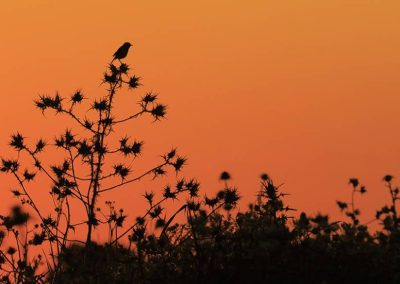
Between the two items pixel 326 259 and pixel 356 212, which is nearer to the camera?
pixel 326 259

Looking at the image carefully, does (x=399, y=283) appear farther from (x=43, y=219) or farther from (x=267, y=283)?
(x=43, y=219)

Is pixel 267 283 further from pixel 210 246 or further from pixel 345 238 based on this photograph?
pixel 345 238

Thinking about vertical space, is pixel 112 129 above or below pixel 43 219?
above

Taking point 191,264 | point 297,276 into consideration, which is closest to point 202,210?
point 191,264

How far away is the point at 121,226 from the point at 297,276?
146 inches

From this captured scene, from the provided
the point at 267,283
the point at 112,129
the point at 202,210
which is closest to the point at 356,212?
the point at 202,210

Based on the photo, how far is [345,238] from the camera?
1449 cm

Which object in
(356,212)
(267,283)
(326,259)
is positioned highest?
(356,212)

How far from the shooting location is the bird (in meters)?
13.5

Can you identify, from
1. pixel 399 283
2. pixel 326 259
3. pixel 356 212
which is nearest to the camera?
pixel 399 283

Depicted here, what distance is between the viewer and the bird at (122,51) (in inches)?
531

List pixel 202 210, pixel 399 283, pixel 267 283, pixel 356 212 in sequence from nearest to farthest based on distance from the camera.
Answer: pixel 267 283 → pixel 399 283 → pixel 202 210 → pixel 356 212

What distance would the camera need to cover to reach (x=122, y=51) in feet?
44.3

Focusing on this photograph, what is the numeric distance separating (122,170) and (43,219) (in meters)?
1.79
